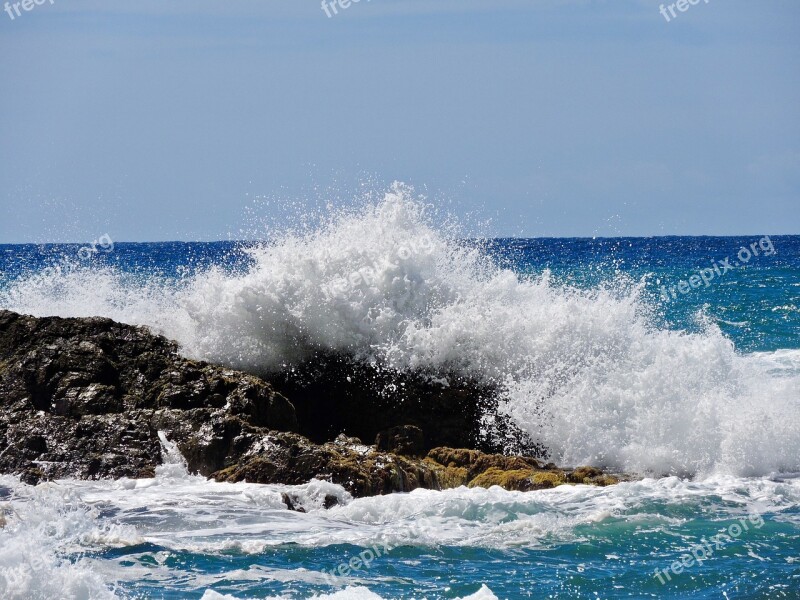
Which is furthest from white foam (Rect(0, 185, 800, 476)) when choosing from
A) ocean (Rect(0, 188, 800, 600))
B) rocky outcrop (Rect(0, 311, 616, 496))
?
rocky outcrop (Rect(0, 311, 616, 496))

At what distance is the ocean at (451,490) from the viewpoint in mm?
6047

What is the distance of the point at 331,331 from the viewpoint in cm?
1073

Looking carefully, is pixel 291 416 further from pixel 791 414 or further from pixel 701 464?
pixel 791 414

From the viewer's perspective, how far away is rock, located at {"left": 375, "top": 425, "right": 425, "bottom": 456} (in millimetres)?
8844

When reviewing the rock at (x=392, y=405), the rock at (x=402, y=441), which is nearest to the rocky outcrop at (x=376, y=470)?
the rock at (x=402, y=441)

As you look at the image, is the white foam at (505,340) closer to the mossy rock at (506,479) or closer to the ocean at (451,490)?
the ocean at (451,490)

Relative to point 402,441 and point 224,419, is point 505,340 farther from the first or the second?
point 224,419

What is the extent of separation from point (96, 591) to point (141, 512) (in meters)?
2.12

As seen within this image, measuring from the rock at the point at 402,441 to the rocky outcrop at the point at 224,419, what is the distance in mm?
12

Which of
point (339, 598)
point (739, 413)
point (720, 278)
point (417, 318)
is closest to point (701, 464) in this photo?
point (739, 413)

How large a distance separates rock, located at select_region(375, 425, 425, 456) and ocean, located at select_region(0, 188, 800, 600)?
1040 millimetres

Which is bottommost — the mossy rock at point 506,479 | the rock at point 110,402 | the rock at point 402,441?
the mossy rock at point 506,479

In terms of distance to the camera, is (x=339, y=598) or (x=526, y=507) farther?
(x=526, y=507)

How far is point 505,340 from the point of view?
10.6 m
